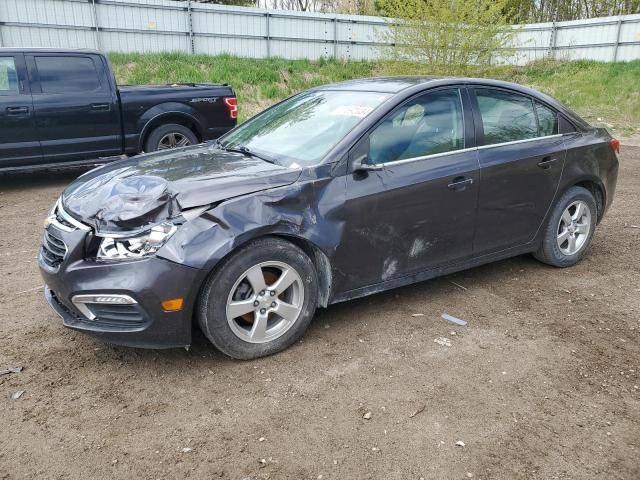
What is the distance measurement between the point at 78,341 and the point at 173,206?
122 centimetres

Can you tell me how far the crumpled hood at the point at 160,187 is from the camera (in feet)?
10.6

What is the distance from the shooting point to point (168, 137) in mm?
8883

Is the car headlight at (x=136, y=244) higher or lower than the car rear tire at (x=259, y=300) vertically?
higher

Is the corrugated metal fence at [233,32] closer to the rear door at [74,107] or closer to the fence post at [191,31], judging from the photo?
the fence post at [191,31]

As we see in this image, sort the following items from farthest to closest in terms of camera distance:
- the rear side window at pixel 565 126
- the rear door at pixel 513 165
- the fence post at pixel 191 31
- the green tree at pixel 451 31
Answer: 1. the fence post at pixel 191 31
2. the green tree at pixel 451 31
3. the rear side window at pixel 565 126
4. the rear door at pixel 513 165

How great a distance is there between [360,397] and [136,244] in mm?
1480

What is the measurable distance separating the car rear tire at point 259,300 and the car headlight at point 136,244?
0.34 m

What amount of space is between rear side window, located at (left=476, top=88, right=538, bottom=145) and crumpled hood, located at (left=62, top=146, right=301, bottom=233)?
1673mm

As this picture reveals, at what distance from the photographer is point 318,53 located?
806 inches

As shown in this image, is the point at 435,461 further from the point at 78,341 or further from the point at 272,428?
the point at 78,341

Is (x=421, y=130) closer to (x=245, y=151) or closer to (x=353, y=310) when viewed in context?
(x=245, y=151)

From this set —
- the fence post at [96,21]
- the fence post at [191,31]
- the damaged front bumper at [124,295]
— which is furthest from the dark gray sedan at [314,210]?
the fence post at [191,31]

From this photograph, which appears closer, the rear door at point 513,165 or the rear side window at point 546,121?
the rear door at point 513,165

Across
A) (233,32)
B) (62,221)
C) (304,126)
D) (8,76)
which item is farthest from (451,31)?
(62,221)
